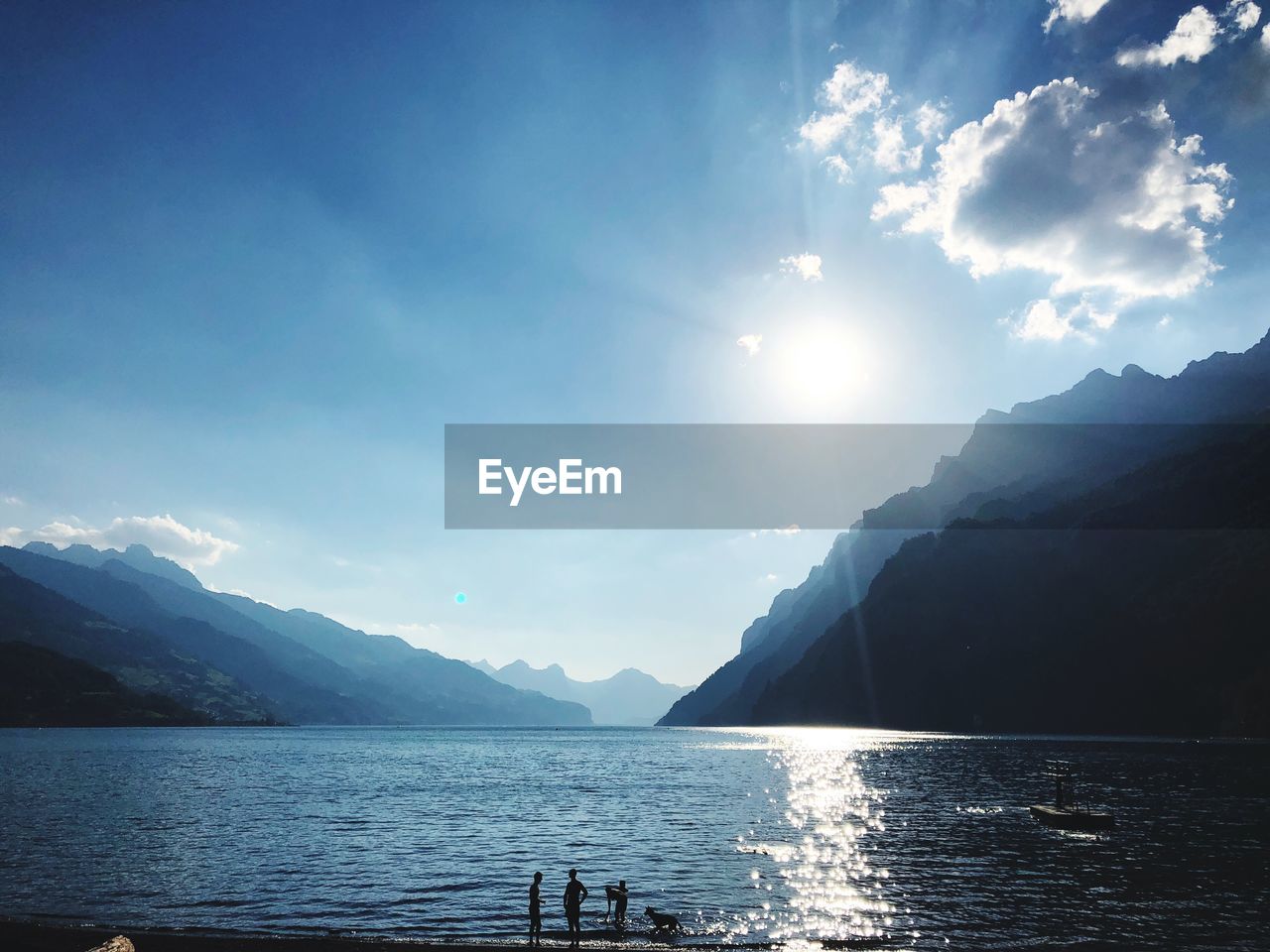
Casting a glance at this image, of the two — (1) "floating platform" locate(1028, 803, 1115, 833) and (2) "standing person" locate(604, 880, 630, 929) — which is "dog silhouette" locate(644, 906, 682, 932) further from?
(1) "floating platform" locate(1028, 803, 1115, 833)

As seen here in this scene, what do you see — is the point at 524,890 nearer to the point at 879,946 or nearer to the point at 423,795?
the point at 879,946

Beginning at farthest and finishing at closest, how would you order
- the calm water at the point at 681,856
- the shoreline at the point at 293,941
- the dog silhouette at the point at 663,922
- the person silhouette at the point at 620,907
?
the calm water at the point at 681,856 → the person silhouette at the point at 620,907 → the dog silhouette at the point at 663,922 → the shoreline at the point at 293,941

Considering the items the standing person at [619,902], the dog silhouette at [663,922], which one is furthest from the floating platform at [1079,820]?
the standing person at [619,902]

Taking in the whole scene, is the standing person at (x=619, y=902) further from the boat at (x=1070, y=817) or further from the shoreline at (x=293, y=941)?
the boat at (x=1070, y=817)

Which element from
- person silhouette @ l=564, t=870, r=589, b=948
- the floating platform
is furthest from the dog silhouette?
the floating platform

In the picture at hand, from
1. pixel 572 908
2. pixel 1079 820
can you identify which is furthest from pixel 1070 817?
pixel 572 908

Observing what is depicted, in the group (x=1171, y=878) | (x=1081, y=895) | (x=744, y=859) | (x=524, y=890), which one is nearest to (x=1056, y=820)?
(x=1171, y=878)

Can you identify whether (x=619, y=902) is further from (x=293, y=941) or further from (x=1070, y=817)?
(x=1070, y=817)
